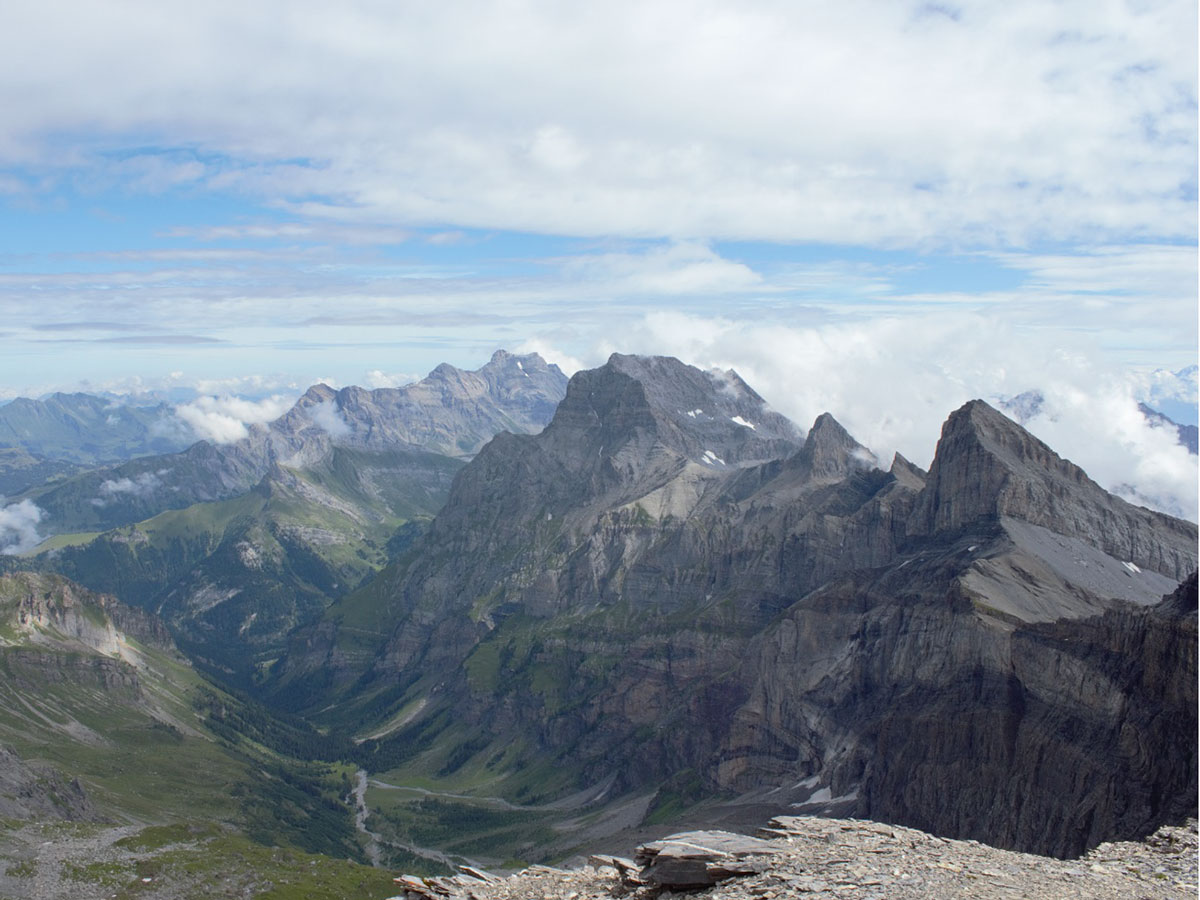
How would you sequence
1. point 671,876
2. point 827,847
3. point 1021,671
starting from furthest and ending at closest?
1. point 1021,671
2. point 827,847
3. point 671,876

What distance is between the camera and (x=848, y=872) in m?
57.8

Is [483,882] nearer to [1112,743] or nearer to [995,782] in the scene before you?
[1112,743]

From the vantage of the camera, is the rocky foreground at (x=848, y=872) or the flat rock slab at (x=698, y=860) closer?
the rocky foreground at (x=848, y=872)

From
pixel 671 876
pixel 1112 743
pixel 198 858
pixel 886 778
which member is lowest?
pixel 198 858

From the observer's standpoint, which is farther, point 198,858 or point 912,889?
point 198,858

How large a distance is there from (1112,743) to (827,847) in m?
98.6

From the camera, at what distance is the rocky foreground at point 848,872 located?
5544 cm

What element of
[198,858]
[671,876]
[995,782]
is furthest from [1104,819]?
[198,858]

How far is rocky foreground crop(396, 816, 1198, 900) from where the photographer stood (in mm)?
55438

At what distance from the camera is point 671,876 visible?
6069cm

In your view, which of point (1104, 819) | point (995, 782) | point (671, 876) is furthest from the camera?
point (995, 782)

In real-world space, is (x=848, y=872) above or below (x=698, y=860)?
above

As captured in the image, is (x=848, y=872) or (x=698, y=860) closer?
(x=848, y=872)

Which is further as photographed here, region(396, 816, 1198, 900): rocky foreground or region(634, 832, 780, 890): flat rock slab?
region(634, 832, 780, 890): flat rock slab
